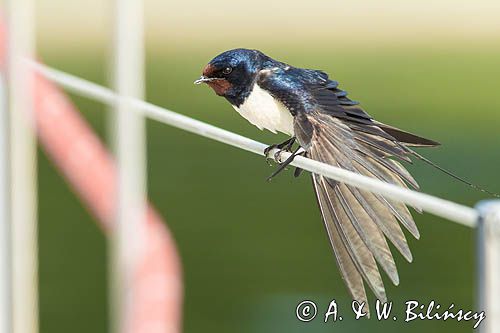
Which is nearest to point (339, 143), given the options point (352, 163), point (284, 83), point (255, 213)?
point (352, 163)

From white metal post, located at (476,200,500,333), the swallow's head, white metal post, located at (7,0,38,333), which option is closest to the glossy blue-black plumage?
the swallow's head

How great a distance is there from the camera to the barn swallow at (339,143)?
0.81 metres

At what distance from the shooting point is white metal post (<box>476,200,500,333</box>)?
19.8 inches

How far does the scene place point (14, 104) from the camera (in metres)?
1.19

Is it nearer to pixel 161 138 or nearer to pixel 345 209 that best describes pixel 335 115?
pixel 345 209

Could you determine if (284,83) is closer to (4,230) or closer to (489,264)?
(4,230)

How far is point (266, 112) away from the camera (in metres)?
1.08

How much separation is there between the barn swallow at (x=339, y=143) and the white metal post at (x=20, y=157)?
181 millimetres

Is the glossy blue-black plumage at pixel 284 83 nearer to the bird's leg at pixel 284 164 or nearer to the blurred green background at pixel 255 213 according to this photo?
the bird's leg at pixel 284 164

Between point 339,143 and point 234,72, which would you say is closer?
point 339,143

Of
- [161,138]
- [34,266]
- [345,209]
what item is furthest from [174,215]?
[345,209]

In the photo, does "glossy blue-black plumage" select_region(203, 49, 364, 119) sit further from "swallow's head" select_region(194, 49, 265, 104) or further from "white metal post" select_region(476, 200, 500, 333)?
"white metal post" select_region(476, 200, 500, 333)

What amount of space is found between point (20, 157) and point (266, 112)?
25 cm

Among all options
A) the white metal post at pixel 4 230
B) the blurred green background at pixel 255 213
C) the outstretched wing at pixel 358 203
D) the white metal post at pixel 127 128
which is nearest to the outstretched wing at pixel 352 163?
the outstretched wing at pixel 358 203
